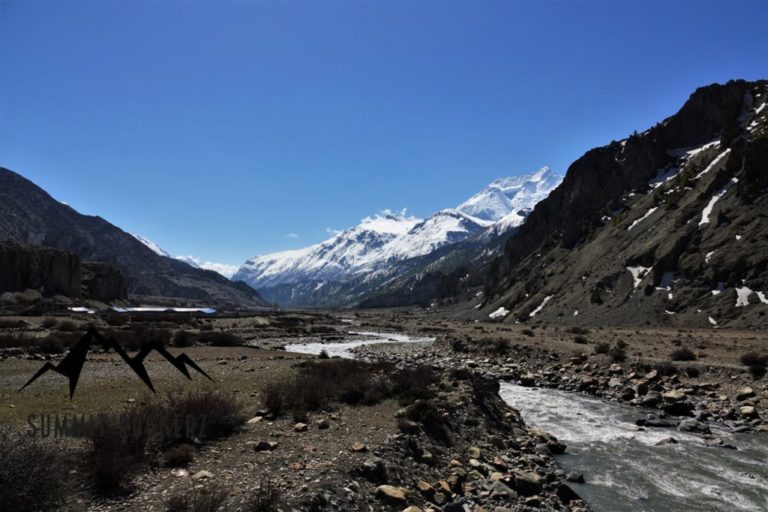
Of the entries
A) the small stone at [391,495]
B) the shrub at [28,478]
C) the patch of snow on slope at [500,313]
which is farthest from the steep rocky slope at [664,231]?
the shrub at [28,478]

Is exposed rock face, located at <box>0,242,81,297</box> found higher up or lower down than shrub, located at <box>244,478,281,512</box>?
higher up

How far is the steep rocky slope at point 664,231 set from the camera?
66.6m

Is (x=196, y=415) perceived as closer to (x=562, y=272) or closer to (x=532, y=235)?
(x=562, y=272)

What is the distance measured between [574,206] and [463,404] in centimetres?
13893

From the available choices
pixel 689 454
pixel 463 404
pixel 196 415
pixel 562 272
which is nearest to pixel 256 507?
pixel 196 415

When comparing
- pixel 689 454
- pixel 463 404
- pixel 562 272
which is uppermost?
pixel 562 272

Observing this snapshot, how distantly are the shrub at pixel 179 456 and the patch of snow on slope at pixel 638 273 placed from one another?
83259 mm

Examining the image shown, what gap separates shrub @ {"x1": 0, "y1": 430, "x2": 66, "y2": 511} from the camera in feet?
26.8

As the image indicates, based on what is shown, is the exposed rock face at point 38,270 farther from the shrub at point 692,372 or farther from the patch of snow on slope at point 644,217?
the shrub at point 692,372

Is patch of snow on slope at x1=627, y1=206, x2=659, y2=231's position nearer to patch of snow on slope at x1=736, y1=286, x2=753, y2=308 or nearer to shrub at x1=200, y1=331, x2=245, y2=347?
patch of snow on slope at x1=736, y1=286, x2=753, y2=308

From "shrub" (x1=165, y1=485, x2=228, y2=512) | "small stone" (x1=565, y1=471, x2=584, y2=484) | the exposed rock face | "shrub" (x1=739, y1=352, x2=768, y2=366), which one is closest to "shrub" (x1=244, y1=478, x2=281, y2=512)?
"shrub" (x1=165, y1=485, x2=228, y2=512)

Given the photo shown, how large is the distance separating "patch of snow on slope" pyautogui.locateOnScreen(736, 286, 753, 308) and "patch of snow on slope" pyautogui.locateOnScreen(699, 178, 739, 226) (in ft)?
65.6

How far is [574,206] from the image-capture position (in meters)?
146

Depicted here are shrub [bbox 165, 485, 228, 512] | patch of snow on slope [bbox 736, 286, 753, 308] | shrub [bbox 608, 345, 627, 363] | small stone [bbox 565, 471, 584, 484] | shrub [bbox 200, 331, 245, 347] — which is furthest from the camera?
patch of snow on slope [bbox 736, 286, 753, 308]
